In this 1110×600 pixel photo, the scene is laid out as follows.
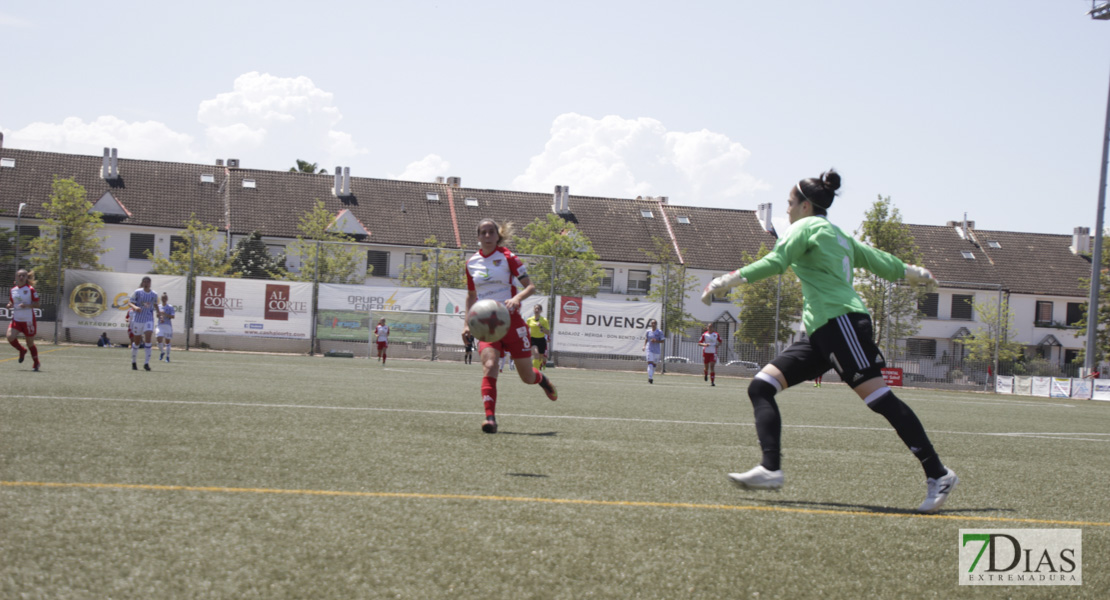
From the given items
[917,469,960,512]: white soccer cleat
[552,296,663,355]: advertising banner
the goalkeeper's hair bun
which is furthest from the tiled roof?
[917,469,960,512]: white soccer cleat

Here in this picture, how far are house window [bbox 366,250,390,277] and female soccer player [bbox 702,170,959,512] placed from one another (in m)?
51.9

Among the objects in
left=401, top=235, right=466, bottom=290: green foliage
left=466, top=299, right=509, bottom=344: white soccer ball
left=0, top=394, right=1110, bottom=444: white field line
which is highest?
left=401, top=235, right=466, bottom=290: green foliage

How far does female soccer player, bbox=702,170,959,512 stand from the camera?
5129mm

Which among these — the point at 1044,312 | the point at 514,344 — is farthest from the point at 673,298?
the point at 1044,312

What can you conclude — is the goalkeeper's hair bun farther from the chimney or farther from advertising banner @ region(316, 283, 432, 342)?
the chimney

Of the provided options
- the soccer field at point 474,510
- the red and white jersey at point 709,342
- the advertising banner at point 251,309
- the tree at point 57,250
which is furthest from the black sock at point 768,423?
the tree at point 57,250

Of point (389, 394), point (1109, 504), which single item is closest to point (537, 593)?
point (1109, 504)

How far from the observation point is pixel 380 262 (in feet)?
184

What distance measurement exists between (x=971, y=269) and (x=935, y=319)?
7006mm

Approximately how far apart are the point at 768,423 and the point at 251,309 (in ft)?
100

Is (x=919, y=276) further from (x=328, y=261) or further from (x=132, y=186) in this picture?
(x=132, y=186)

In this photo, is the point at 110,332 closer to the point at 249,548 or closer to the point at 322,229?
the point at 322,229

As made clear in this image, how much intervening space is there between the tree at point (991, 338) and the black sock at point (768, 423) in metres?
34.4

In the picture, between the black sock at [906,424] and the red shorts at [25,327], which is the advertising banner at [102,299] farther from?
A: the black sock at [906,424]
